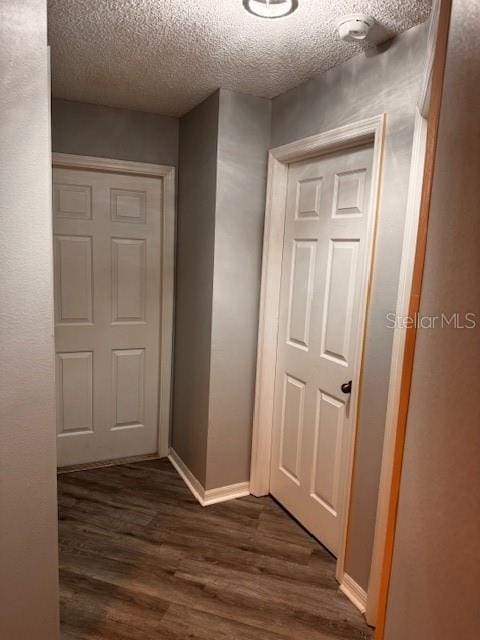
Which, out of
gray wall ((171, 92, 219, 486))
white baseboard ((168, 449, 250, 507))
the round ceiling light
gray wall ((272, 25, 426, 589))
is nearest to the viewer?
the round ceiling light

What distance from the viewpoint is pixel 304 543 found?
96.7 inches

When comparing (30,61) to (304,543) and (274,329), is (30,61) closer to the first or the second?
(274,329)

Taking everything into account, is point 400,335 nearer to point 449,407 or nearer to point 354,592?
point 449,407

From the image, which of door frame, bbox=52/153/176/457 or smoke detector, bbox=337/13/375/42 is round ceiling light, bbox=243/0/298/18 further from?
door frame, bbox=52/153/176/457

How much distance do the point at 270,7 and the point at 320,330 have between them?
139cm

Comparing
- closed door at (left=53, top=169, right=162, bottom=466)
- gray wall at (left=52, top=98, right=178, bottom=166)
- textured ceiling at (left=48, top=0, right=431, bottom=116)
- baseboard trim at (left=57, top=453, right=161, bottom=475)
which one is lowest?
baseboard trim at (left=57, top=453, right=161, bottom=475)

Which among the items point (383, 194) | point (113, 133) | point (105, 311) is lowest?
point (105, 311)

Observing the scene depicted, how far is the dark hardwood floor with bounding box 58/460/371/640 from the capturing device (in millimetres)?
1912

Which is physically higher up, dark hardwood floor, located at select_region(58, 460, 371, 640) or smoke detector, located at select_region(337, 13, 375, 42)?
smoke detector, located at select_region(337, 13, 375, 42)

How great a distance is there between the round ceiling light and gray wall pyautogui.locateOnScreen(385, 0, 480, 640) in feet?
3.49

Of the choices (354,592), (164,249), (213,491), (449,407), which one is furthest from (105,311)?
(449,407)

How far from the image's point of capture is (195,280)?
286cm

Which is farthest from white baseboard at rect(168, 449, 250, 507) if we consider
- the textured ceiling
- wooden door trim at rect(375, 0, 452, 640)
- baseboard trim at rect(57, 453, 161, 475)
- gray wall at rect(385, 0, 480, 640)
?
the textured ceiling

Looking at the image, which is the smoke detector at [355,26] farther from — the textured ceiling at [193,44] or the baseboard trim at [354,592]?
the baseboard trim at [354,592]
